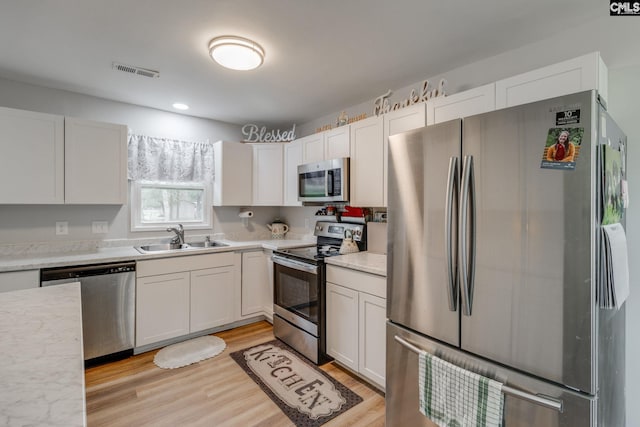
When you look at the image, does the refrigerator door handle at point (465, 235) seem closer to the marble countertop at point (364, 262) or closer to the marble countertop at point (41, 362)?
the marble countertop at point (364, 262)

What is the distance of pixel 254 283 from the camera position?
11.3 feet

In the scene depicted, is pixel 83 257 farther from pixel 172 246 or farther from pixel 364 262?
pixel 364 262

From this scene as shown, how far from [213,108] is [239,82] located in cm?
82

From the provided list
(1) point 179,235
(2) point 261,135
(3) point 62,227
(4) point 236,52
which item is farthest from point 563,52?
(3) point 62,227

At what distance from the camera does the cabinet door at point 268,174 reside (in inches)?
144

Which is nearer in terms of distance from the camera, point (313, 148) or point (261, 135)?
point (313, 148)

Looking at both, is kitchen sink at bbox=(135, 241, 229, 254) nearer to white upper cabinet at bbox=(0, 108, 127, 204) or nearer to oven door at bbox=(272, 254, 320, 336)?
white upper cabinet at bbox=(0, 108, 127, 204)

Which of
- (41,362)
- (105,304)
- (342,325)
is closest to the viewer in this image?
(41,362)

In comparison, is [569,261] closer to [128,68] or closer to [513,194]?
[513,194]

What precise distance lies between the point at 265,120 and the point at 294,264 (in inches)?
79.9

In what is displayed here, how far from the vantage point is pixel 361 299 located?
2262mm

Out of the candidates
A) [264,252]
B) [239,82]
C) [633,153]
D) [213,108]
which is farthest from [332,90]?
[633,153]

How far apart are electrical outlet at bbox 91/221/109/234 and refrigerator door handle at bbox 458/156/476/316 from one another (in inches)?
131

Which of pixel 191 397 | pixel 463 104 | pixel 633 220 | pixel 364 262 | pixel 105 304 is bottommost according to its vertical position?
pixel 191 397
